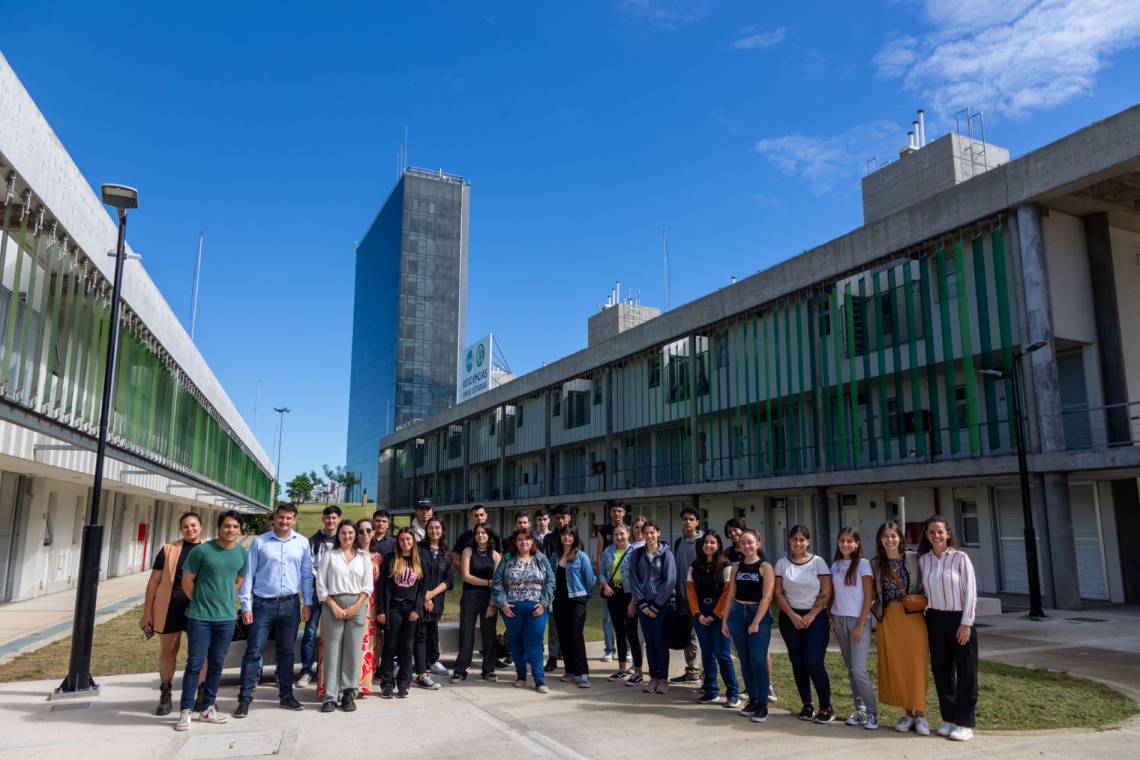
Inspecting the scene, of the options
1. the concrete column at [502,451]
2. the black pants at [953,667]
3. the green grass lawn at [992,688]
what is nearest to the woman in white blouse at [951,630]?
the black pants at [953,667]

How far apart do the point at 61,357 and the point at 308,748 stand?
11523 millimetres

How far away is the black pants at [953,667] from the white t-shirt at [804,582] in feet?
2.99

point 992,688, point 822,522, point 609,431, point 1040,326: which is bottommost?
point 992,688

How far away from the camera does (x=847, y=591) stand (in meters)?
6.99

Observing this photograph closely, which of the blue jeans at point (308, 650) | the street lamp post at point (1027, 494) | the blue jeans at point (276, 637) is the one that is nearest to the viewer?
the blue jeans at point (276, 637)

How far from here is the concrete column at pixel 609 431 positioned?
33.8m

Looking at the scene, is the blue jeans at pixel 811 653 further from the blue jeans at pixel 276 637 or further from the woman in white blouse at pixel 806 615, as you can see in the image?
the blue jeans at pixel 276 637

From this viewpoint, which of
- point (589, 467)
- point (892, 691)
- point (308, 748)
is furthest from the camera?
point (589, 467)

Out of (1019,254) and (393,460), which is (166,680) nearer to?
(1019,254)

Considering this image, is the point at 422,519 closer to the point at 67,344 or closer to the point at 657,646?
the point at 657,646

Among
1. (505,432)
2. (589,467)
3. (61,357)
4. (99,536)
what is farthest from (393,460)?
(99,536)

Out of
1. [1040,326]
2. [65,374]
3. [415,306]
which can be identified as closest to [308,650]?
[65,374]

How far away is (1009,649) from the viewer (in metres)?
11.3

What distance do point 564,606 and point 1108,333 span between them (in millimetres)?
16005
